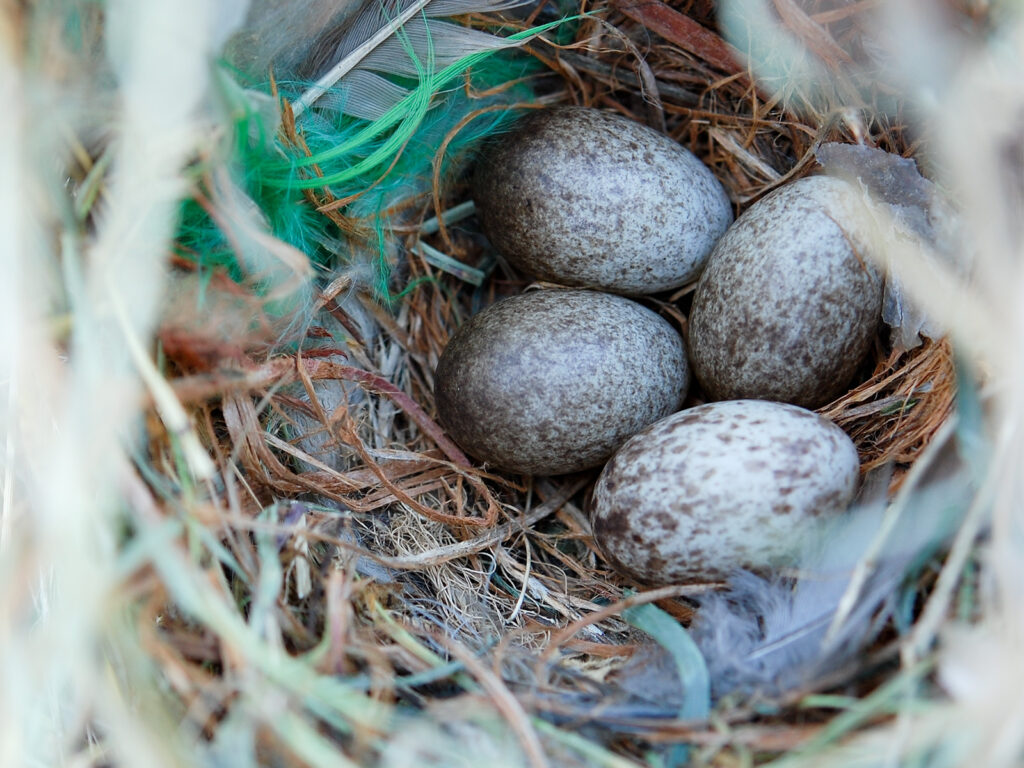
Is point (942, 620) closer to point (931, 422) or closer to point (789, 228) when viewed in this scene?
point (931, 422)

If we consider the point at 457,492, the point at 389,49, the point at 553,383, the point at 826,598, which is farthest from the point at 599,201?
the point at 826,598

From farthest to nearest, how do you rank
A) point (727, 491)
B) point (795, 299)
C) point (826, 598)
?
point (795, 299)
point (727, 491)
point (826, 598)

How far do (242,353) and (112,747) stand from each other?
1.87 feet

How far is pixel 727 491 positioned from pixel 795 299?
399 millimetres

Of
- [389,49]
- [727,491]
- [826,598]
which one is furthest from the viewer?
[389,49]

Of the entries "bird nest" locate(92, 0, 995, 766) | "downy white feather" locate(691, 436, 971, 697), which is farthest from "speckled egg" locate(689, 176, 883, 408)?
"downy white feather" locate(691, 436, 971, 697)

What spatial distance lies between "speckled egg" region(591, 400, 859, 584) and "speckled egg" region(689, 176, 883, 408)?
0.15 metres

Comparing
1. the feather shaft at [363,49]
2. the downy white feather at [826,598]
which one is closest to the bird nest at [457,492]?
the downy white feather at [826,598]

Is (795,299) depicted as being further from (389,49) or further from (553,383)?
(389,49)

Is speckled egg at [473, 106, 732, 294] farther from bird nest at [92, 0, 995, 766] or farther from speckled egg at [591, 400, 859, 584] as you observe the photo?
speckled egg at [591, 400, 859, 584]

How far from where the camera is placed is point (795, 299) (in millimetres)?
1431

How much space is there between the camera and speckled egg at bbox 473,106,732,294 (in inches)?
63.0

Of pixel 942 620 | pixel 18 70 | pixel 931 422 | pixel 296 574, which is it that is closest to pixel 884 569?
pixel 942 620

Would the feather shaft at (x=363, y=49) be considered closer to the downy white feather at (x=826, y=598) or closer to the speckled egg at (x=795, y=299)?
the speckled egg at (x=795, y=299)
